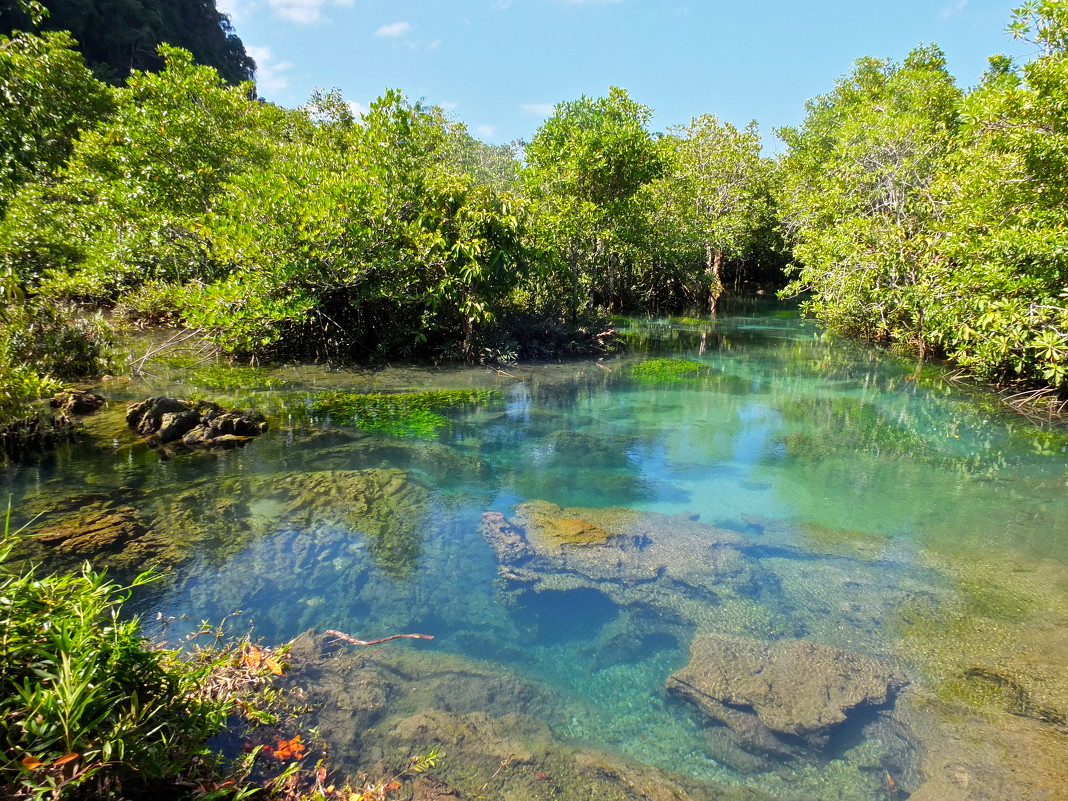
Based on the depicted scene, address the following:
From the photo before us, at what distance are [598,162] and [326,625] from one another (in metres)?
14.4

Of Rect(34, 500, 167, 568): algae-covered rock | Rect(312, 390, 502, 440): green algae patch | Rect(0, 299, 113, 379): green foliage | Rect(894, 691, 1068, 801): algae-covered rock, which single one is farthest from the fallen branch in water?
Rect(0, 299, 113, 379): green foliage

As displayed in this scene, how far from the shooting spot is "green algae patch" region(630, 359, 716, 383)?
13.5m

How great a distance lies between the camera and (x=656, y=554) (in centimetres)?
553

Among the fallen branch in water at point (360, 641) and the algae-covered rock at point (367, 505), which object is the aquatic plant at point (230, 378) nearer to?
the algae-covered rock at point (367, 505)

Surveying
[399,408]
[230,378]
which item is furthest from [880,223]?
[230,378]

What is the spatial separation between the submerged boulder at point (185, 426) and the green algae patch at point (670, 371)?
27.8ft

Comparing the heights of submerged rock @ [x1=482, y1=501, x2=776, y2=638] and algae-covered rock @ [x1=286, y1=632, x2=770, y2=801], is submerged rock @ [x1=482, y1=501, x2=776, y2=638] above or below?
above

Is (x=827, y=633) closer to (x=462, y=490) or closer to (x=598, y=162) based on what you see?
(x=462, y=490)

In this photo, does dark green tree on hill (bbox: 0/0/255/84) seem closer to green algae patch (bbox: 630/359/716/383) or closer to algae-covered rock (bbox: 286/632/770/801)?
green algae patch (bbox: 630/359/716/383)

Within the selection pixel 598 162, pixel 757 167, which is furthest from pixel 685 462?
pixel 757 167

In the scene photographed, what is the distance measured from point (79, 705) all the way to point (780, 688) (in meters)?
3.81

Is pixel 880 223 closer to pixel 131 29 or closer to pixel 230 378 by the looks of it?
pixel 230 378

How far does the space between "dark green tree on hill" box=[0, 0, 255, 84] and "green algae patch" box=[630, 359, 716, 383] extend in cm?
2786

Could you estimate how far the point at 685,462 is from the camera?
26.8ft
